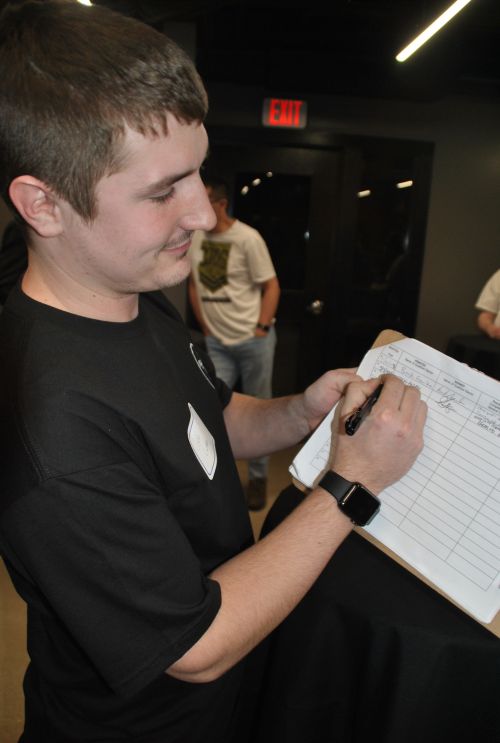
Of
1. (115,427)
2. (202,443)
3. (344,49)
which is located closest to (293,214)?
(344,49)

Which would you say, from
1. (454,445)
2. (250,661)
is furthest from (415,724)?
(454,445)

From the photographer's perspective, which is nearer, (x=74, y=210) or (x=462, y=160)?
(x=74, y=210)

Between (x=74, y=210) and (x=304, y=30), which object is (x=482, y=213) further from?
(x=74, y=210)

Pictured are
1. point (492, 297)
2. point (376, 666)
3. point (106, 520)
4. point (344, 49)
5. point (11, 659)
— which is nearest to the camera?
point (106, 520)

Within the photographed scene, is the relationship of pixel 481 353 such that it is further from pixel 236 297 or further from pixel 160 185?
pixel 160 185

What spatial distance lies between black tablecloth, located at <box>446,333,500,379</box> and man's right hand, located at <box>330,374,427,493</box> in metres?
2.12

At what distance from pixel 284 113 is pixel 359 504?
4.15 m

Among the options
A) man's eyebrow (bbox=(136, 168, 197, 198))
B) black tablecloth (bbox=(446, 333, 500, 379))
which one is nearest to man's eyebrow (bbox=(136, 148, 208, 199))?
man's eyebrow (bbox=(136, 168, 197, 198))

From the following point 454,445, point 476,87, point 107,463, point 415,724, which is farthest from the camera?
point 476,87

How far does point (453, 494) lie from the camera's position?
0.71m

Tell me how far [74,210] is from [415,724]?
924 millimetres

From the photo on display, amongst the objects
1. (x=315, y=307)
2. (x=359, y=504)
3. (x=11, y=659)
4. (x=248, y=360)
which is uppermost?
(x=359, y=504)

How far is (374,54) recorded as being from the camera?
3912 millimetres

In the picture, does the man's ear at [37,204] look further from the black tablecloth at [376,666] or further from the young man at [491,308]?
the young man at [491,308]
